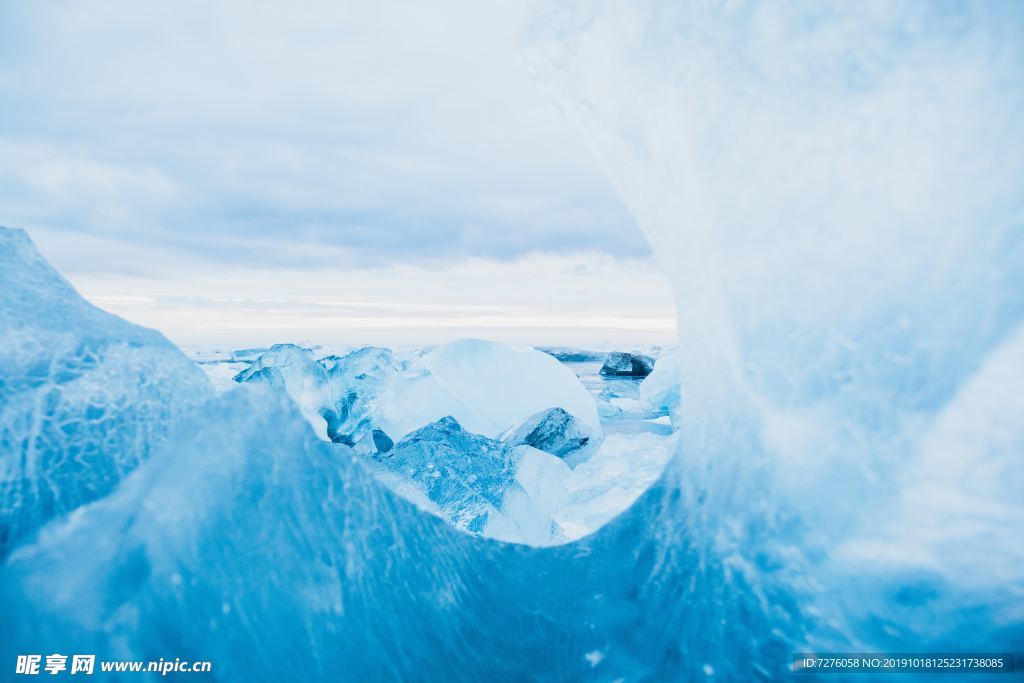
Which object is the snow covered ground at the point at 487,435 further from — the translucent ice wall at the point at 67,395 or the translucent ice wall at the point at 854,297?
the translucent ice wall at the point at 854,297

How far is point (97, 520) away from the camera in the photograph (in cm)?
126

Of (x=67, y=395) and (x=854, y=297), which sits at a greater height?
(x=854, y=297)

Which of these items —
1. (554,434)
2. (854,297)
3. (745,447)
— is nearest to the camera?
(854,297)

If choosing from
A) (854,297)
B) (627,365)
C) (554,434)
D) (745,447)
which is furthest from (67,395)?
(627,365)

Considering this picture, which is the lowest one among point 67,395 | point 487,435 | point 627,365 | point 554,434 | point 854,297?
point 627,365

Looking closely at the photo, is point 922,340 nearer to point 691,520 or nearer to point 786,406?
point 786,406

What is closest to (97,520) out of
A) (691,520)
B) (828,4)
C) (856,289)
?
(691,520)

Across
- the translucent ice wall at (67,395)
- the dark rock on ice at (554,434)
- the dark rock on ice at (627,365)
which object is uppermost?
the translucent ice wall at (67,395)

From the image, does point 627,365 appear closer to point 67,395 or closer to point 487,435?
point 487,435

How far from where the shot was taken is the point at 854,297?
140 centimetres

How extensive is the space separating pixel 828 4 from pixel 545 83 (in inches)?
33.4

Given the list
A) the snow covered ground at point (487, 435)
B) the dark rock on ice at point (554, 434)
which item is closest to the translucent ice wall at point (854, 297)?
the snow covered ground at point (487, 435)

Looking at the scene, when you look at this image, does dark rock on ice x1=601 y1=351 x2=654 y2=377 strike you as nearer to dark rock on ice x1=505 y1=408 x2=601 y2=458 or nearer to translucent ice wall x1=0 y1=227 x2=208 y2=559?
dark rock on ice x1=505 y1=408 x2=601 y2=458

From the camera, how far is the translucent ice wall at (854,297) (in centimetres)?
128
